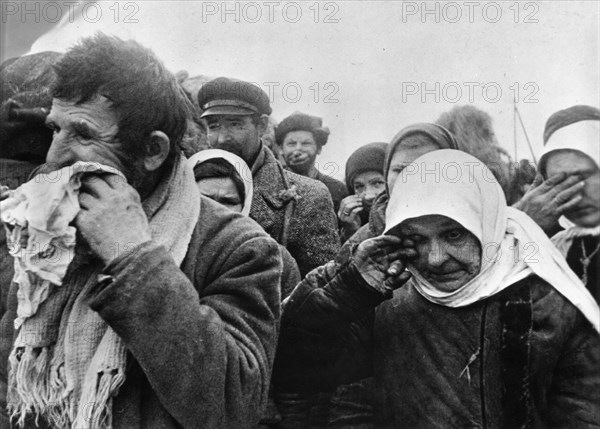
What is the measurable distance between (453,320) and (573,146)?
708 millimetres

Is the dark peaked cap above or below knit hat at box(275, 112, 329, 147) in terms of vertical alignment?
above

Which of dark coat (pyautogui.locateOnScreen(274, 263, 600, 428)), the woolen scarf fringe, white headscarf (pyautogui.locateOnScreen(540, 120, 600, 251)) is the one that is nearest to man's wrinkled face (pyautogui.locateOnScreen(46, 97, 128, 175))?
the woolen scarf fringe

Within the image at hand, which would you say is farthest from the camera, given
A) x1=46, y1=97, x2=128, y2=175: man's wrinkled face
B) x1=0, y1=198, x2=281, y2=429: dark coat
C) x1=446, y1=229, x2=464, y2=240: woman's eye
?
x1=446, y1=229, x2=464, y2=240: woman's eye

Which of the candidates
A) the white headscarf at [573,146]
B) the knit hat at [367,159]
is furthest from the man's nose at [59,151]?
the white headscarf at [573,146]

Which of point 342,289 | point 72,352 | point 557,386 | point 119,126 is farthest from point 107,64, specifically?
point 557,386

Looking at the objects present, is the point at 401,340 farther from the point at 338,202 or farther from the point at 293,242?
the point at 338,202

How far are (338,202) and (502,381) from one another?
101 centimetres

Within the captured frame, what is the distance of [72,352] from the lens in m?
1.74

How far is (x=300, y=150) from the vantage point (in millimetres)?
2971

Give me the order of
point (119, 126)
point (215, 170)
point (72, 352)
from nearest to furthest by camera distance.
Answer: point (72, 352) → point (119, 126) → point (215, 170)

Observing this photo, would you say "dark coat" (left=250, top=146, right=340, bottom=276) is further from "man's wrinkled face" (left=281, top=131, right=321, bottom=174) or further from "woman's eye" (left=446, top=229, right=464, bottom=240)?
"woman's eye" (left=446, top=229, right=464, bottom=240)

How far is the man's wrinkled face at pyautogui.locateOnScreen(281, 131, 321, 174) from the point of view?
2828 mm

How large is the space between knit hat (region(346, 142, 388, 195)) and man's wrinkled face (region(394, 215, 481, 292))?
47 centimetres

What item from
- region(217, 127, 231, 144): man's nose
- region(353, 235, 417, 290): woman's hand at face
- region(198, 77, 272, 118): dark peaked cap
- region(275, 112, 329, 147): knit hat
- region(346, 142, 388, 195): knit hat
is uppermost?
region(198, 77, 272, 118): dark peaked cap
